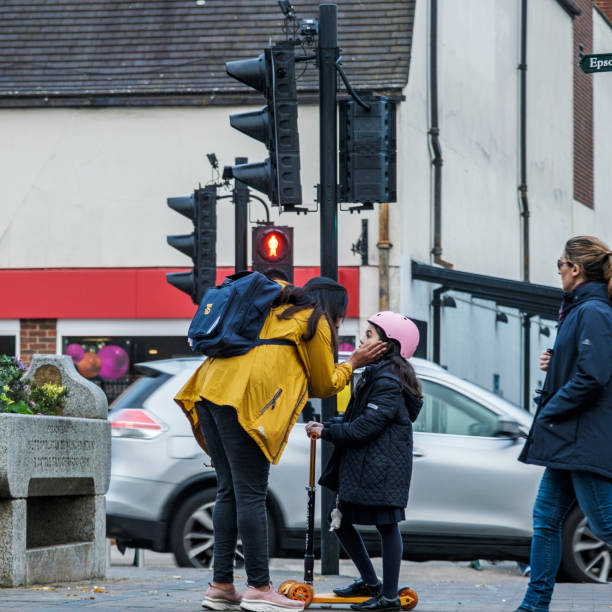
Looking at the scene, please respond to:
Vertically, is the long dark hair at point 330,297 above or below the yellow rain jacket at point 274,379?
above

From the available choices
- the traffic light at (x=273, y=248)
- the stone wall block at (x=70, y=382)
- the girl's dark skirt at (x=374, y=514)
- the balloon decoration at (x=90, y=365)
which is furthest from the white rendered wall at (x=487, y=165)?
the girl's dark skirt at (x=374, y=514)

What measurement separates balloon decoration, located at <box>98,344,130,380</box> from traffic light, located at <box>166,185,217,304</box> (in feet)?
16.5

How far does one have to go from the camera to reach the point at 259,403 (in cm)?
610

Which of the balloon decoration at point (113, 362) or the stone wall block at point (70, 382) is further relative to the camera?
the balloon decoration at point (113, 362)

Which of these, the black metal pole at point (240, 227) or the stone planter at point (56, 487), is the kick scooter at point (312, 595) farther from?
the black metal pole at point (240, 227)

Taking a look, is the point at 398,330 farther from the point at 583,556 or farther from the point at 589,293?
the point at 583,556

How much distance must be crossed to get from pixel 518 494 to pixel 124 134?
35.8 ft

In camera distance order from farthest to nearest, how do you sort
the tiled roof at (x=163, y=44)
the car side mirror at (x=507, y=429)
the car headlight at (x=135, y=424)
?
the tiled roof at (x=163, y=44)
the car headlight at (x=135, y=424)
the car side mirror at (x=507, y=429)

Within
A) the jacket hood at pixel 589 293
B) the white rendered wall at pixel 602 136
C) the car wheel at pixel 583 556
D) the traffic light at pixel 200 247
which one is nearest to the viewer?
the jacket hood at pixel 589 293

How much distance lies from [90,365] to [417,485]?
9.77m

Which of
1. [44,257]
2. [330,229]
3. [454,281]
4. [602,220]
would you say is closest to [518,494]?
[330,229]

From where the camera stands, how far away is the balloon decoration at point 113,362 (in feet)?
62.8

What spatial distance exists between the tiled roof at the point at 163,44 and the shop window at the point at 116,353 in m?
3.46

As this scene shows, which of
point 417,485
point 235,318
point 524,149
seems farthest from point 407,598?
point 524,149
